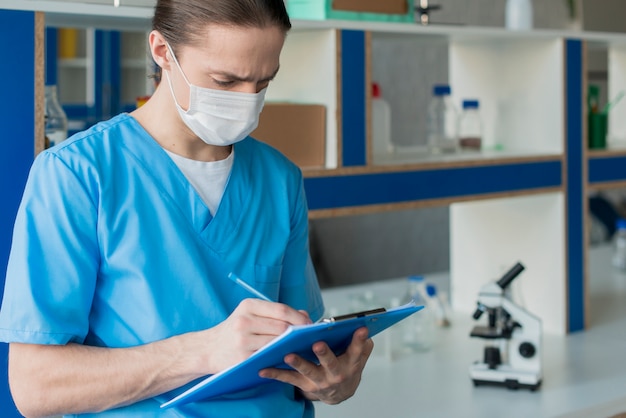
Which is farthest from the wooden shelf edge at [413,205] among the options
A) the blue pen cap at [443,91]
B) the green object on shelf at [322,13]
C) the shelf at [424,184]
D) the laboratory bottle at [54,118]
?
the laboratory bottle at [54,118]

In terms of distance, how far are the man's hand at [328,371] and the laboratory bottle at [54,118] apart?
713 mm

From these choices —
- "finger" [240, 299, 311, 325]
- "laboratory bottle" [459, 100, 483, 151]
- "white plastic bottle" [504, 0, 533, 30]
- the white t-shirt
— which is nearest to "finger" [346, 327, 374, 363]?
"finger" [240, 299, 311, 325]

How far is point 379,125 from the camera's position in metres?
2.17

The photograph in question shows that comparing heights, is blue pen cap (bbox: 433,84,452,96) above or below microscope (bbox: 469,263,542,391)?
above

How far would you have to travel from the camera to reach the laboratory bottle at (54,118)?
5.34 feet

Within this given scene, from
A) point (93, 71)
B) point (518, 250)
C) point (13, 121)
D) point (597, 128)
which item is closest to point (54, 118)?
point (13, 121)

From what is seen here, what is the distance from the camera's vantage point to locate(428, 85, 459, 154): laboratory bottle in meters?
2.34

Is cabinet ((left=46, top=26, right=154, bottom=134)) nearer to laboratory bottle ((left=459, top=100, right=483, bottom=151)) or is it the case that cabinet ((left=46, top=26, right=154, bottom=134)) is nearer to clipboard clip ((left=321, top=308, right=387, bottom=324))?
laboratory bottle ((left=459, top=100, right=483, bottom=151))

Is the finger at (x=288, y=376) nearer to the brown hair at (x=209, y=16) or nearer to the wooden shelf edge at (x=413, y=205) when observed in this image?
the brown hair at (x=209, y=16)

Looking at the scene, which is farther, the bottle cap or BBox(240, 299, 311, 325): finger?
the bottle cap

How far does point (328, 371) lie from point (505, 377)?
0.83 meters

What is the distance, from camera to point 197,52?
1161 mm

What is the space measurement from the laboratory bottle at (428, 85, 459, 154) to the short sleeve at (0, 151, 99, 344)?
139cm

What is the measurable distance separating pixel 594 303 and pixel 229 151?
5.82 ft
